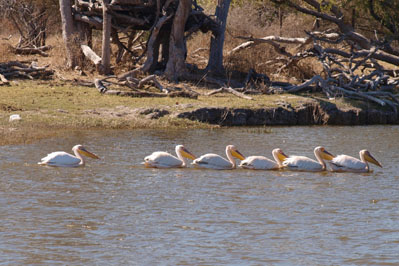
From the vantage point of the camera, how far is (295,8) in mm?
22906

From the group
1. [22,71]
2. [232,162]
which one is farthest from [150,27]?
[232,162]

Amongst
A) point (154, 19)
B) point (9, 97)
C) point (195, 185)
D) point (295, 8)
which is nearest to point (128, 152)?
point (195, 185)

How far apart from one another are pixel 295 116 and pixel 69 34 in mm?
7635

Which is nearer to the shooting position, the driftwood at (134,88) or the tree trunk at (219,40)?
the driftwood at (134,88)

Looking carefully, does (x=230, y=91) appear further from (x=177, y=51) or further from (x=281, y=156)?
(x=281, y=156)

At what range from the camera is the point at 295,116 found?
1761 centimetres

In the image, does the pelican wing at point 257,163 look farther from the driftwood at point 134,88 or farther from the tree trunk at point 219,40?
Answer: the tree trunk at point 219,40

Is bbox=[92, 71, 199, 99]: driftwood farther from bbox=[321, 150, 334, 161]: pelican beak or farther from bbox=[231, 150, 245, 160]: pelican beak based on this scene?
bbox=[321, 150, 334, 161]: pelican beak

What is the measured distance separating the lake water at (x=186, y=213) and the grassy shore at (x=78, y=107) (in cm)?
151

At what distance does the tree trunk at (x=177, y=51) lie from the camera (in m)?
20.1

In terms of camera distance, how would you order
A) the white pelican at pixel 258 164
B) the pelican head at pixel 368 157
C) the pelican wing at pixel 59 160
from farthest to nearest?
the pelican head at pixel 368 157
the white pelican at pixel 258 164
the pelican wing at pixel 59 160

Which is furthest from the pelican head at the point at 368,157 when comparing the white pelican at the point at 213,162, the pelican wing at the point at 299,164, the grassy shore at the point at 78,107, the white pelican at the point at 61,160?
the grassy shore at the point at 78,107

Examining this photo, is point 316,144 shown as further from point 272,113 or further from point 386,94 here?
point 386,94

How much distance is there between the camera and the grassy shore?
14.7 metres
